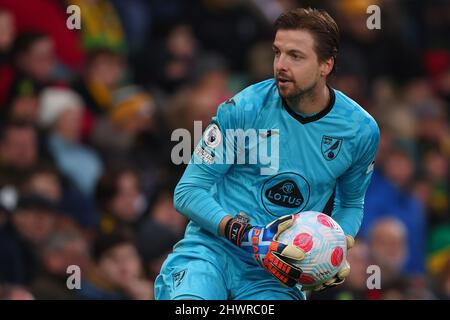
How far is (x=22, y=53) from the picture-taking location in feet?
40.2

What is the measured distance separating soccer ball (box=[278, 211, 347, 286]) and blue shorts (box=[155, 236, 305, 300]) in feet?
1.00

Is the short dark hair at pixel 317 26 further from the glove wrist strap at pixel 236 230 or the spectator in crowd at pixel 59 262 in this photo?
the spectator in crowd at pixel 59 262

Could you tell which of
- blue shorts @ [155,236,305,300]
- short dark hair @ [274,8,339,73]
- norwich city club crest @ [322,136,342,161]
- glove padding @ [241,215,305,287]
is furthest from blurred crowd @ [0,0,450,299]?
short dark hair @ [274,8,339,73]

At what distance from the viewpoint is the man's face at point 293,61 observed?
7047 millimetres

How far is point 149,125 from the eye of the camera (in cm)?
1296

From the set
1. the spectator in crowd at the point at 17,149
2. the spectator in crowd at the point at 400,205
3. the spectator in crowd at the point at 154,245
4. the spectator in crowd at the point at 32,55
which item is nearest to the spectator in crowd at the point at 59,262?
the spectator in crowd at the point at 154,245

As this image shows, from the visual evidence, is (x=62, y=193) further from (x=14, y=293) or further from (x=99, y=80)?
(x=14, y=293)

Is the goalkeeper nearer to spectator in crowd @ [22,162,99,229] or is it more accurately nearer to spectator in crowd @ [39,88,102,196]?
spectator in crowd @ [22,162,99,229]

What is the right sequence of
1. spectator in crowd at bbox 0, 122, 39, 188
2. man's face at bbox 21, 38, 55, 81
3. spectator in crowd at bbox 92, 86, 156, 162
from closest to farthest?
spectator in crowd at bbox 0, 122, 39, 188 → man's face at bbox 21, 38, 55, 81 → spectator in crowd at bbox 92, 86, 156, 162

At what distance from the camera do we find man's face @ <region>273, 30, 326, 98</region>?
705cm

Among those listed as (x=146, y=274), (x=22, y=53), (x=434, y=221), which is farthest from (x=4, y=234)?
(x=434, y=221)

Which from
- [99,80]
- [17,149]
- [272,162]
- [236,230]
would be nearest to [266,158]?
[272,162]

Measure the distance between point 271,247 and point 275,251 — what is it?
0.10ft
